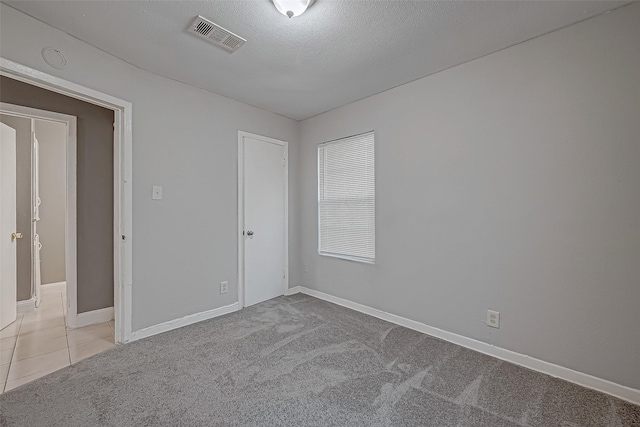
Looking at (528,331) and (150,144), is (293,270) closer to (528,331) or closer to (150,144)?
(150,144)

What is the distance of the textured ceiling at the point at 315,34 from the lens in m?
1.80

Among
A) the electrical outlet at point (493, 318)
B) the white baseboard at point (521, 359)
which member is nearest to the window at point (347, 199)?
the white baseboard at point (521, 359)

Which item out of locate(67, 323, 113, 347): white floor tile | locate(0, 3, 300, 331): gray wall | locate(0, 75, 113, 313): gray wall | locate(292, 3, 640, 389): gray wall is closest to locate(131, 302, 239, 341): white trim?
locate(0, 3, 300, 331): gray wall

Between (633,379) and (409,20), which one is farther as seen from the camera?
(409,20)

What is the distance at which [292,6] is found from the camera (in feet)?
5.54

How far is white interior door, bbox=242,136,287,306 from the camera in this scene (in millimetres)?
3459

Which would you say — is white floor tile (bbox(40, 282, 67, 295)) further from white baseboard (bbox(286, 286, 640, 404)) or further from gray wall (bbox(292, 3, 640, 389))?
gray wall (bbox(292, 3, 640, 389))

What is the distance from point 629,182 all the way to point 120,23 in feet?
11.7

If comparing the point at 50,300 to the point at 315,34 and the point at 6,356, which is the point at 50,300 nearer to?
the point at 6,356

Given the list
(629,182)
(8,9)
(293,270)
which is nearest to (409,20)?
(629,182)

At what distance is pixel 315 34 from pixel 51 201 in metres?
4.83

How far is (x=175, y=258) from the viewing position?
9.24ft

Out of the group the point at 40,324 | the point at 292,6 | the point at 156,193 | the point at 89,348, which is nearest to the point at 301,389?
the point at 89,348

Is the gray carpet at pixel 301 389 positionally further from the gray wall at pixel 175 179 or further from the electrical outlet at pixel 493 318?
the gray wall at pixel 175 179
